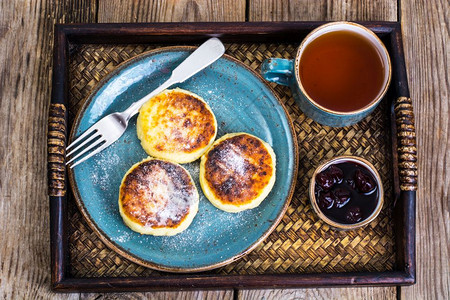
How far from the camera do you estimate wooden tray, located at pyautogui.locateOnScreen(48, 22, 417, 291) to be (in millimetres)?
1546

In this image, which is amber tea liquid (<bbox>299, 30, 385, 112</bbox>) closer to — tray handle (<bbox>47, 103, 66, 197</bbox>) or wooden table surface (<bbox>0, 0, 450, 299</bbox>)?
wooden table surface (<bbox>0, 0, 450, 299</bbox>)

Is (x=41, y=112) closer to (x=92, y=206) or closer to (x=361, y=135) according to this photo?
(x=92, y=206)

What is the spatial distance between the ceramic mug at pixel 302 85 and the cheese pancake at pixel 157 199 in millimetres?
400

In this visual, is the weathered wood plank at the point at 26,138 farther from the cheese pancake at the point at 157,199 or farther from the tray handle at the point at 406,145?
the tray handle at the point at 406,145

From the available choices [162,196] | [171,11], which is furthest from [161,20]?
[162,196]

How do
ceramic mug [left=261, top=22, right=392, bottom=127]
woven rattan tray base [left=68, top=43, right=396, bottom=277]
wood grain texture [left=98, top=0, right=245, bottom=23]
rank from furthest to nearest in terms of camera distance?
wood grain texture [left=98, top=0, right=245, bottom=23] < woven rattan tray base [left=68, top=43, right=396, bottom=277] < ceramic mug [left=261, top=22, right=392, bottom=127]

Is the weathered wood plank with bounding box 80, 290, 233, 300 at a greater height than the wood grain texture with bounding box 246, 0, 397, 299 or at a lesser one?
lesser

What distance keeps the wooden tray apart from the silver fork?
47 mm

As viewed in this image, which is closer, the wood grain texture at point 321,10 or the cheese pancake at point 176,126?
the cheese pancake at point 176,126

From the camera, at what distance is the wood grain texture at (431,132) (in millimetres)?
1692

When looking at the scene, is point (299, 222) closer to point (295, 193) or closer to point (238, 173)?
point (295, 193)

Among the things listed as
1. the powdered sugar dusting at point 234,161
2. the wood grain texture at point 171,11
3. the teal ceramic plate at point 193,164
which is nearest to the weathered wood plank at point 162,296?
the teal ceramic plate at point 193,164

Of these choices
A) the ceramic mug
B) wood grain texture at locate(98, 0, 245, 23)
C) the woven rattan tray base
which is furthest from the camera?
wood grain texture at locate(98, 0, 245, 23)

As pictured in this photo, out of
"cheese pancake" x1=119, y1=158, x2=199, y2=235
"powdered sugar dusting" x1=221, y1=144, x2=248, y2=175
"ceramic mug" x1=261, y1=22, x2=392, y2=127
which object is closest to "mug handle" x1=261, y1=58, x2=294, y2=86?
"ceramic mug" x1=261, y1=22, x2=392, y2=127
